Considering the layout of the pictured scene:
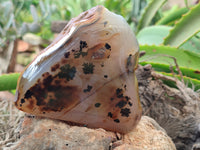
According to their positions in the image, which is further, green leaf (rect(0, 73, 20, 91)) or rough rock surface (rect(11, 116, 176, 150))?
green leaf (rect(0, 73, 20, 91))

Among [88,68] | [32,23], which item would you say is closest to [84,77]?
[88,68]

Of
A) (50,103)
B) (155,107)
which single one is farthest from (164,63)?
(50,103)

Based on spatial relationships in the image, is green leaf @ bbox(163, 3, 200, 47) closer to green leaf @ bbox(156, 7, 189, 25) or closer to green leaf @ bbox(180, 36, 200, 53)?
green leaf @ bbox(180, 36, 200, 53)

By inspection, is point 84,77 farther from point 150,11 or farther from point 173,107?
point 150,11

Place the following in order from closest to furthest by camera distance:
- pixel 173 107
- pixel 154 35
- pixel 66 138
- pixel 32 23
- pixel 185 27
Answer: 1. pixel 66 138
2. pixel 173 107
3. pixel 185 27
4. pixel 154 35
5. pixel 32 23

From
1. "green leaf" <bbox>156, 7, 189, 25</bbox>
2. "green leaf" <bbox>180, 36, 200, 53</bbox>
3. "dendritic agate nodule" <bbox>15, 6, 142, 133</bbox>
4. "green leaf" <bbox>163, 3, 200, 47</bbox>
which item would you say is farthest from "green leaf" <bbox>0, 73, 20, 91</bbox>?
"green leaf" <bbox>156, 7, 189, 25</bbox>

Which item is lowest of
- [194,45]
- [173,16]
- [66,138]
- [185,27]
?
[173,16]

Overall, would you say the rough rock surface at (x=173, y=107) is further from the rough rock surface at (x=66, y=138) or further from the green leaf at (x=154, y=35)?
the green leaf at (x=154, y=35)

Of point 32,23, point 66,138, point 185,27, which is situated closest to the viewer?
point 66,138
